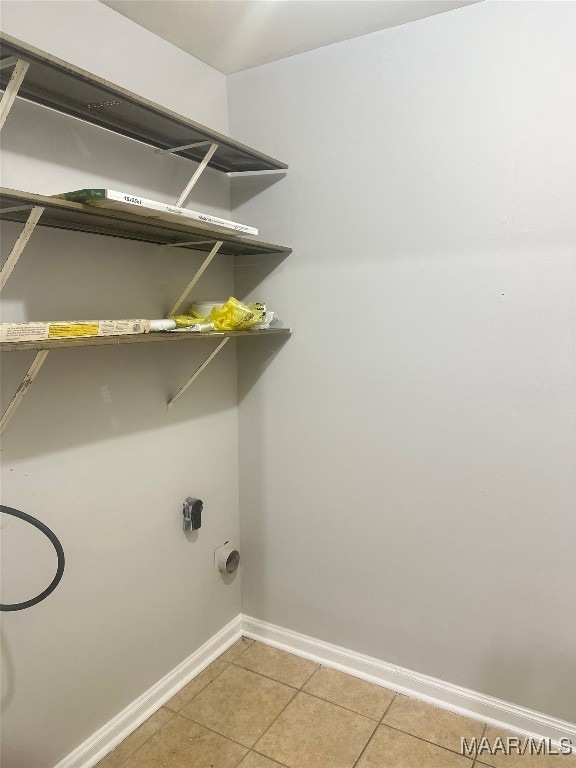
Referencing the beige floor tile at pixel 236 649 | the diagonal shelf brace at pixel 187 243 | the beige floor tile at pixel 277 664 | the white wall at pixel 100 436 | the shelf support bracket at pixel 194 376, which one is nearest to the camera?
the white wall at pixel 100 436

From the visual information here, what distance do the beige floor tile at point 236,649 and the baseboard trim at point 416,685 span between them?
3 centimetres

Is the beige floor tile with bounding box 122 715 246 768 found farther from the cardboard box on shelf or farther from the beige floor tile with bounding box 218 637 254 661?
the cardboard box on shelf

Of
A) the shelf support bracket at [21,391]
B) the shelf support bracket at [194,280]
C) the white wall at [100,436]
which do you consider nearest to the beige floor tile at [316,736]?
the white wall at [100,436]

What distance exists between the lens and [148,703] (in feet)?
6.15

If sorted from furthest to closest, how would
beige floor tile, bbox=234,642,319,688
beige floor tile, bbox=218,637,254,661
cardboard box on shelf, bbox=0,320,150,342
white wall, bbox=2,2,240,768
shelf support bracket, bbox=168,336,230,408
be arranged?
beige floor tile, bbox=218,637,254,661 < beige floor tile, bbox=234,642,319,688 < shelf support bracket, bbox=168,336,230,408 < white wall, bbox=2,2,240,768 < cardboard box on shelf, bbox=0,320,150,342

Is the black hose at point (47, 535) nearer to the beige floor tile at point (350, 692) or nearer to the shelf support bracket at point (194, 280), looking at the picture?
the shelf support bracket at point (194, 280)

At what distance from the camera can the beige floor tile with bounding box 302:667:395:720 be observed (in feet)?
6.24

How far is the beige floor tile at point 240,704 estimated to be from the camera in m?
1.81

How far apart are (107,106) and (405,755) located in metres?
2.10

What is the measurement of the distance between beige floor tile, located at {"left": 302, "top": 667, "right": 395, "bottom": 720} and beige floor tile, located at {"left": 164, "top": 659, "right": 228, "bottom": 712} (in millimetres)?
359

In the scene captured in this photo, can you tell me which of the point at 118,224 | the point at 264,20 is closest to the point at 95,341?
the point at 118,224

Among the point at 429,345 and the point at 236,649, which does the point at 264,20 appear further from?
the point at 236,649

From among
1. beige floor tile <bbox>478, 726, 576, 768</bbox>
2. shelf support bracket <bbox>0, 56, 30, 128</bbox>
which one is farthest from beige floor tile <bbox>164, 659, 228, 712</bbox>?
shelf support bracket <bbox>0, 56, 30, 128</bbox>

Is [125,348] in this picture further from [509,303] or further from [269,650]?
[269,650]
